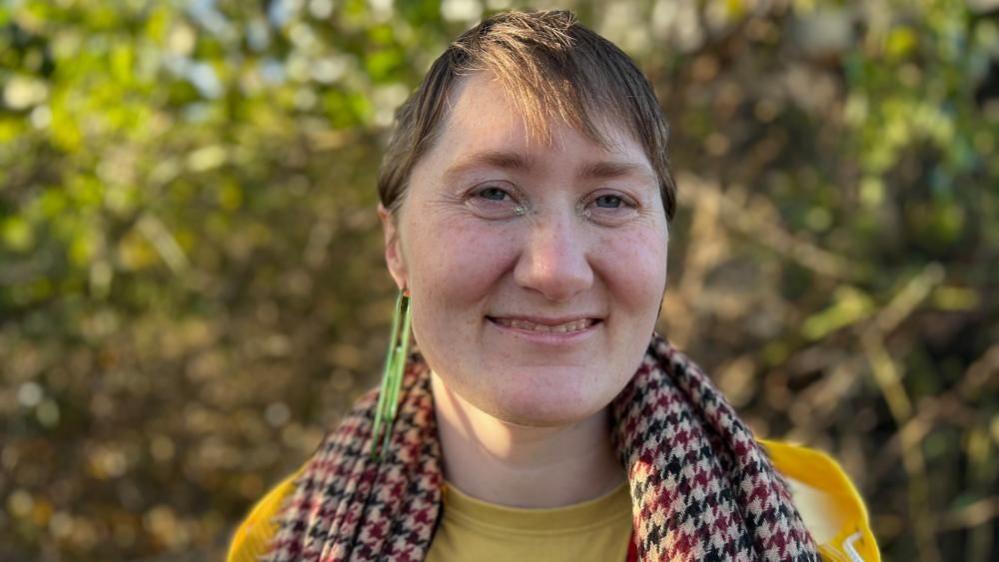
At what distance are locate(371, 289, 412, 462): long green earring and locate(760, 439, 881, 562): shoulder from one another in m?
0.70

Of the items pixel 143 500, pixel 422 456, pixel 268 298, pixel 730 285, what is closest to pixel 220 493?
pixel 143 500

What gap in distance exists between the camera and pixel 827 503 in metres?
1.85

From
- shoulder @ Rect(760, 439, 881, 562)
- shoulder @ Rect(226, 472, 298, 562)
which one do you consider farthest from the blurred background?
shoulder @ Rect(760, 439, 881, 562)

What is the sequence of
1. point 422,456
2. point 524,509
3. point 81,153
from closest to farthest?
point 524,509 → point 422,456 → point 81,153

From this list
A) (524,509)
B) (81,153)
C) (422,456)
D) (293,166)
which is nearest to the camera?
(524,509)

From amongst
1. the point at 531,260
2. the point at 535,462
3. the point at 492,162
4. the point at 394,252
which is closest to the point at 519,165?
the point at 492,162

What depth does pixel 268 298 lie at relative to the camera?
4090mm

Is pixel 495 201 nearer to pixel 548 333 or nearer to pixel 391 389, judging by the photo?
pixel 548 333

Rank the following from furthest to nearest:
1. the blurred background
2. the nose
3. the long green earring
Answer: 1. the blurred background
2. the long green earring
3. the nose

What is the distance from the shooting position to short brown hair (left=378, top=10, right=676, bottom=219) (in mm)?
1569

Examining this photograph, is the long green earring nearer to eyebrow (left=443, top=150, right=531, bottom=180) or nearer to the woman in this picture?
the woman

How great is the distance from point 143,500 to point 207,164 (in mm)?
1529

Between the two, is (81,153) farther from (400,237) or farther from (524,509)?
(524,509)

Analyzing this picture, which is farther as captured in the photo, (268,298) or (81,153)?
(268,298)
